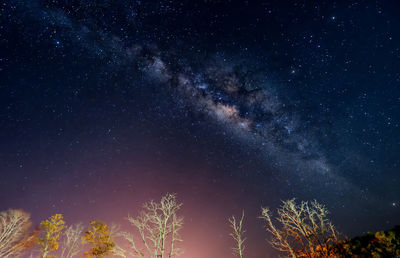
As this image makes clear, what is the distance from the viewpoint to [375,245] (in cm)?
1066

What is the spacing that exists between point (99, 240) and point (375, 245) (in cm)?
2899

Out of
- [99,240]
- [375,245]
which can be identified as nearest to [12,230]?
[99,240]

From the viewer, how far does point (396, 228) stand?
35.8ft

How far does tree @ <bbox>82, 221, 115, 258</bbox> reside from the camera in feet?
74.7

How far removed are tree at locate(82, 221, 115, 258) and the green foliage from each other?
25535 mm

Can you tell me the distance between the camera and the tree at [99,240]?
74.7ft

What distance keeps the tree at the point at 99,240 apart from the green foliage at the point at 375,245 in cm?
2553

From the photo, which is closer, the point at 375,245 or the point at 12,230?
the point at 375,245

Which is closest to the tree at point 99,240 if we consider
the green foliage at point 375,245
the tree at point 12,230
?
the tree at point 12,230

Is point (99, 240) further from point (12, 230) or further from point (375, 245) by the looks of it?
point (375, 245)

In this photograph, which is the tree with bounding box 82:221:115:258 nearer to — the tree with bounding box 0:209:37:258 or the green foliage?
the tree with bounding box 0:209:37:258

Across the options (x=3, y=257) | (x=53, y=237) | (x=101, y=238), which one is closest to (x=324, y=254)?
(x=101, y=238)

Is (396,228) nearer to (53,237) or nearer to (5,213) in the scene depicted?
(53,237)

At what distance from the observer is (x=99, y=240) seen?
24.2m
